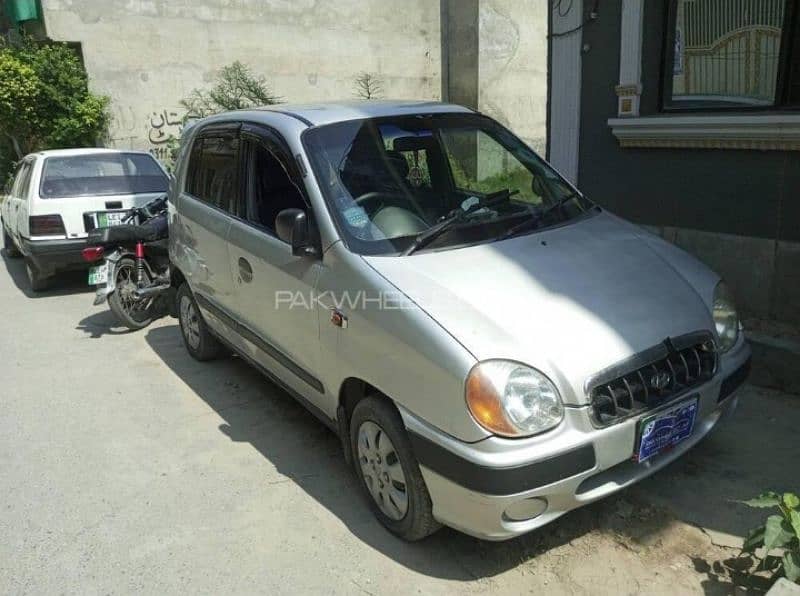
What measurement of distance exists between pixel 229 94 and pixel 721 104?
12465 millimetres

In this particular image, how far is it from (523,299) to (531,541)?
110 centimetres

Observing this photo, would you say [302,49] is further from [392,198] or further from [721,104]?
[392,198]

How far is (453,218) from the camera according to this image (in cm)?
332

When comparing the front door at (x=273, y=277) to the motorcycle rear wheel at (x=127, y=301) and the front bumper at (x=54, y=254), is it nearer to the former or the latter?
the motorcycle rear wheel at (x=127, y=301)

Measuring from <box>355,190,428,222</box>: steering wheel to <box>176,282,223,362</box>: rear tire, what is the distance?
2.26 m

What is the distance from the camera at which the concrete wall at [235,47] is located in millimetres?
14578

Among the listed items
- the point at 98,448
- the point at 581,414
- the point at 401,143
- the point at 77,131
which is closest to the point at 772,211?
the point at 401,143

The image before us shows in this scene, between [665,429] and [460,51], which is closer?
[665,429]

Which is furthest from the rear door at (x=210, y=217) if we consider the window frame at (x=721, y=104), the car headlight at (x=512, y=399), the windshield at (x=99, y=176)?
the window frame at (x=721, y=104)

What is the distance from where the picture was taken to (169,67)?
605 inches

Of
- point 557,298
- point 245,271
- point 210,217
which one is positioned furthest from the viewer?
point 210,217

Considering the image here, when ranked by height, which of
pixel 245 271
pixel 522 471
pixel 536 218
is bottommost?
pixel 522 471

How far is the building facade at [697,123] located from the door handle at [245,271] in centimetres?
331

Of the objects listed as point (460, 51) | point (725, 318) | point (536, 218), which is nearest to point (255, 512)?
point (536, 218)
